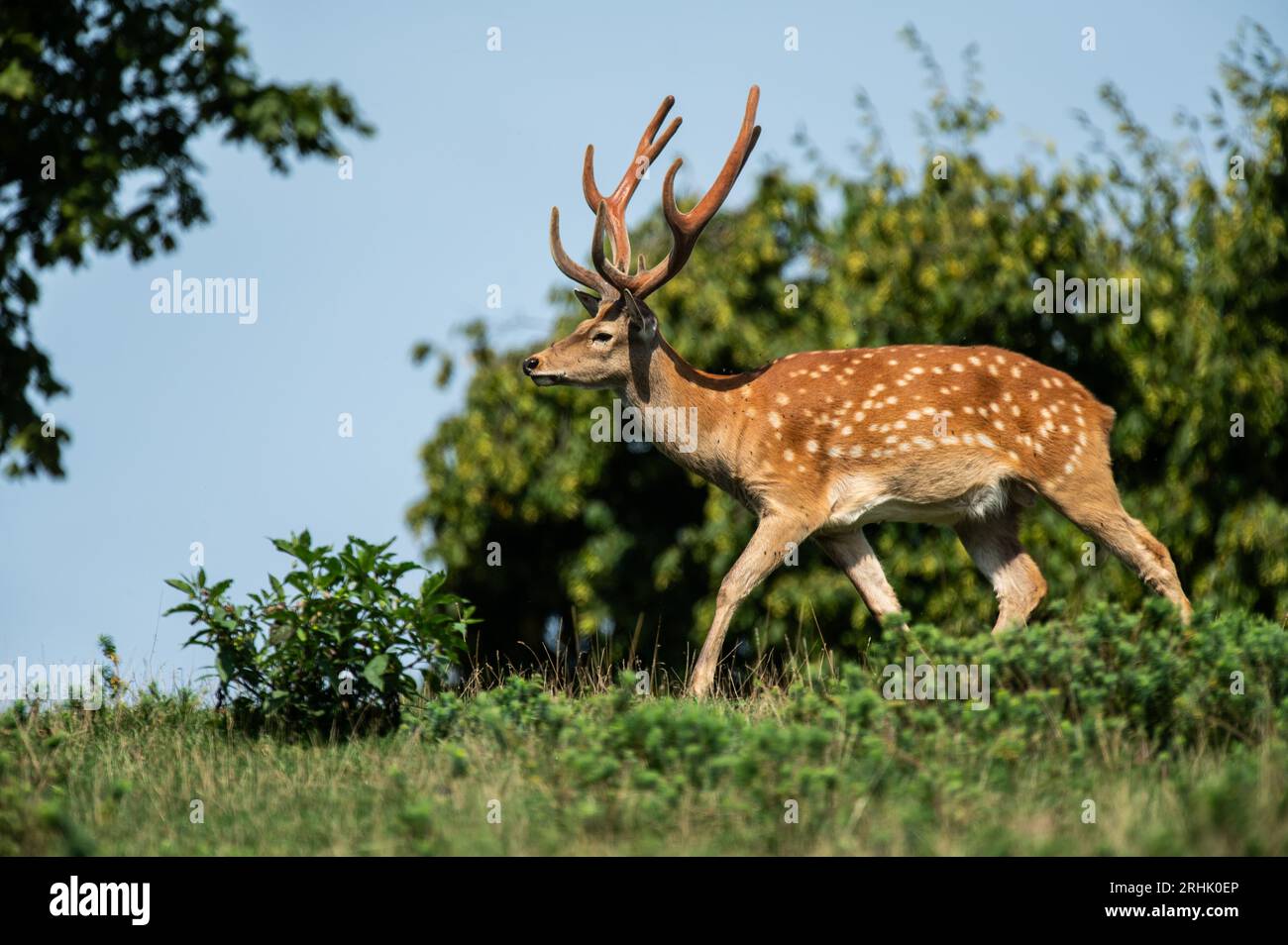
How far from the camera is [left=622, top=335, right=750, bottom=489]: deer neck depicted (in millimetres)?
9172

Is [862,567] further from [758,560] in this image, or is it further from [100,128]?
[100,128]

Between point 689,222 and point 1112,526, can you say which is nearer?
point 1112,526

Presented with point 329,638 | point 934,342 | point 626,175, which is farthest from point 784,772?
point 934,342

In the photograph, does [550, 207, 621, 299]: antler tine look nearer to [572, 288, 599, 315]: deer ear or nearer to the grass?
[572, 288, 599, 315]: deer ear

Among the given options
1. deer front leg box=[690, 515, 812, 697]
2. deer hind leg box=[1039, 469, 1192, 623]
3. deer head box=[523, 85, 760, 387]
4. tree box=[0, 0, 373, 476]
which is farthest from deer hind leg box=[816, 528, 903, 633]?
tree box=[0, 0, 373, 476]

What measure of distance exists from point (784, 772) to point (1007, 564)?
14.3ft

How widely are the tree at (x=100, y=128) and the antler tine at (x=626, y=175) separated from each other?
482cm

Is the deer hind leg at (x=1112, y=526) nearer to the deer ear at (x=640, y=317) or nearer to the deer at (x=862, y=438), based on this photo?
the deer at (x=862, y=438)

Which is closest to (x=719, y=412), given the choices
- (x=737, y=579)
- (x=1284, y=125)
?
(x=737, y=579)

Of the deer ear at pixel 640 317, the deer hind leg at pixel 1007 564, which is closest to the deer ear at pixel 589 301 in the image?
the deer ear at pixel 640 317

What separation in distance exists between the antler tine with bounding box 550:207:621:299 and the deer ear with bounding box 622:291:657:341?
0.21 metres

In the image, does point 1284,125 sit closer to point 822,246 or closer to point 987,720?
point 822,246

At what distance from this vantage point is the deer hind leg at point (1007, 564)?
9258mm

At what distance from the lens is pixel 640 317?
9148mm
